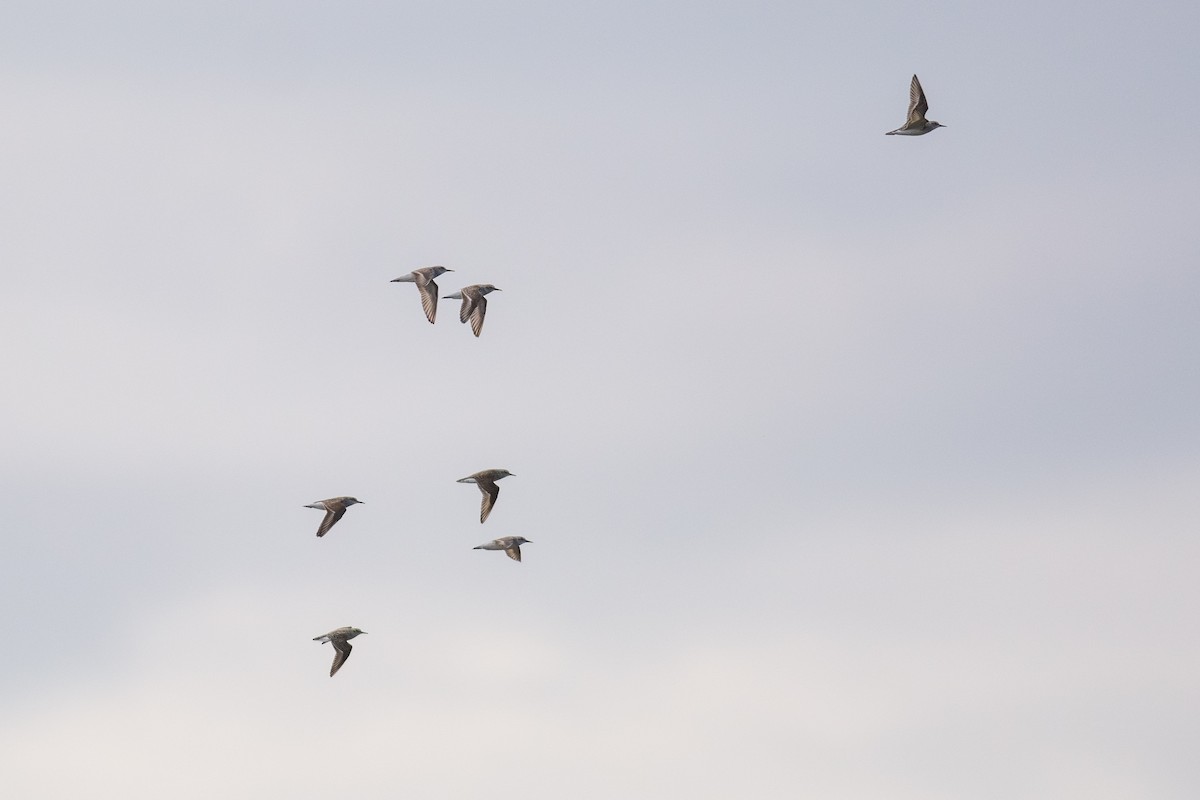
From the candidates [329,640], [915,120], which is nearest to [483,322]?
[329,640]

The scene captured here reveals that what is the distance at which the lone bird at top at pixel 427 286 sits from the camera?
91.4 m

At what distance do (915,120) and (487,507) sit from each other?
32.9 metres

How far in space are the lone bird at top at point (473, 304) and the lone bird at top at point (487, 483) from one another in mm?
8029

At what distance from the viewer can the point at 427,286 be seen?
92062 millimetres

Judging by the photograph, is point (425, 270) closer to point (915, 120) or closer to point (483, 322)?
point (483, 322)

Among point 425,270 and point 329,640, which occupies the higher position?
point 425,270

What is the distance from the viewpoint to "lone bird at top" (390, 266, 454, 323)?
300ft

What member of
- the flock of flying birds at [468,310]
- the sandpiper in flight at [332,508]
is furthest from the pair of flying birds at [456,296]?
the sandpiper in flight at [332,508]

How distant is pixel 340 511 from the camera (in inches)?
3610

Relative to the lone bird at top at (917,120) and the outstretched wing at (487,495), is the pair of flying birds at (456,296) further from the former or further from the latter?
the lone bird at top at (917,120)

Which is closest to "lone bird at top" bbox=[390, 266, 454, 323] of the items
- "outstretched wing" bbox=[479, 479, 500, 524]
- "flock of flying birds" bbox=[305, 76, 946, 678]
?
"flock of flying birds" bbox=[305, 76, 946, 678]

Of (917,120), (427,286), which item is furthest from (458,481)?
(917,120)

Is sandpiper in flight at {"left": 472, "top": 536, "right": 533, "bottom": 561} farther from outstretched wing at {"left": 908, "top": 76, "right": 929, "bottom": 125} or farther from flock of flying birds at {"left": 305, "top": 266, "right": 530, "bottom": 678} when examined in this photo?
outstretched wing at {"left": 908, "top": 76, "right": 929, "bottom": 125}

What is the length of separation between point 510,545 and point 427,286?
1696cm
